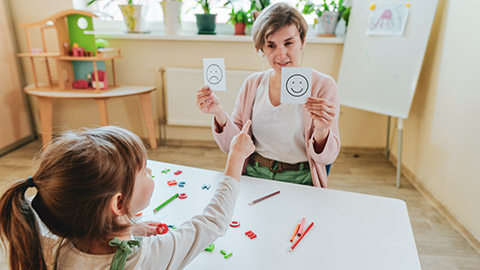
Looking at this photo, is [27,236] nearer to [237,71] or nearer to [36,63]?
[237,71]

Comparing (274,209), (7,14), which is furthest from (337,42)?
(7,14)

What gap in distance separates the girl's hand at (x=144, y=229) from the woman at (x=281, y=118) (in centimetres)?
52

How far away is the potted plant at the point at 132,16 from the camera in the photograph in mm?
2812

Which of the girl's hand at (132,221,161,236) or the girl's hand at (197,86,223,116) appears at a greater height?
the girl's hand at (197,86,223,116)

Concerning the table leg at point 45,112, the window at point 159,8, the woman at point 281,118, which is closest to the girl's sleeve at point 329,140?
the woman at point 281,118

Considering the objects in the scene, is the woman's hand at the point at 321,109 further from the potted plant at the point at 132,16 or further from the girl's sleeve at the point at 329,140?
the potted plant at the point at 132,16

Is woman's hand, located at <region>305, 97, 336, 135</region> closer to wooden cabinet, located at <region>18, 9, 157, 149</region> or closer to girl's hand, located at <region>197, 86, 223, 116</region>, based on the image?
girl's hand, located at <region>197, 86, 223, 116</region>

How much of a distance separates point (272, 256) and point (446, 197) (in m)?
1.81

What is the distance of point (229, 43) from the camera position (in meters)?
2.90

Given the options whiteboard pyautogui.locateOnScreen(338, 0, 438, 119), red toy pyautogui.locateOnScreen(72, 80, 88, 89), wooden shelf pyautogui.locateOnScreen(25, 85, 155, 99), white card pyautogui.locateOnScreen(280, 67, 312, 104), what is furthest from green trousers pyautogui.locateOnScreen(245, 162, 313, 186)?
red toy pyautogui.locateOnScreen(72, 80, 88, 89)

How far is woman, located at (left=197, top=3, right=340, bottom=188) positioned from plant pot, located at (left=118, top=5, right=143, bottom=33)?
74.4 inches

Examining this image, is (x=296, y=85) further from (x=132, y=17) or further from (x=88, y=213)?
(x=132, y=17)

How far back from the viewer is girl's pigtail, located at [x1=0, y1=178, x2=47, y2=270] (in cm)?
59

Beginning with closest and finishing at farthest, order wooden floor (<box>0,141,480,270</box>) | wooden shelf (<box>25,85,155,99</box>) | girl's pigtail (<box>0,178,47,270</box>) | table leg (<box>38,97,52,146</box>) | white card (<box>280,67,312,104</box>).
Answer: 1. girl's pigtail (<box>0,178,47,270</box>)
2. white card (<box>280,67,312,104</box>)
3. wooden floor (<box>0,141,480,270</box>)
4. wooden shelf (<box>25,85,155,99</box>)
5. table leg (<box>38,97,52,146</box>)
